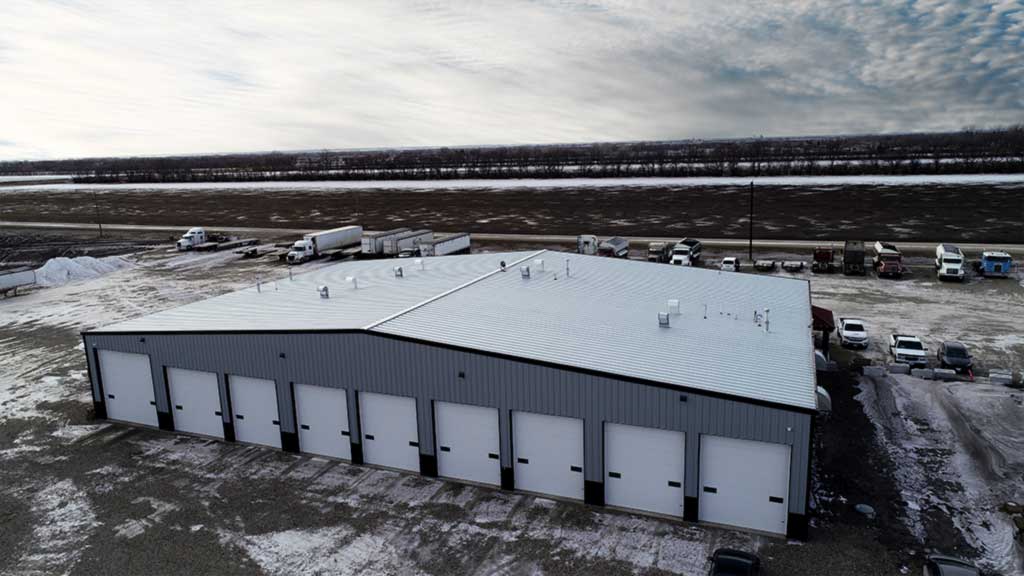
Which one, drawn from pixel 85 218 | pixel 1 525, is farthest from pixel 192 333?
pixel 85 218

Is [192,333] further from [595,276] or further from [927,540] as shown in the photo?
[927,540]

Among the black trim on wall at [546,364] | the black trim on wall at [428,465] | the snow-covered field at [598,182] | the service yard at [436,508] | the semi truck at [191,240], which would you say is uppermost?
the snow-covered field at [598,182]

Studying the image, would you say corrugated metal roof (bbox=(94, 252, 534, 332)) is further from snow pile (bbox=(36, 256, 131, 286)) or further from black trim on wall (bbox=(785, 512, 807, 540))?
snow pile (bbox=(36, 256, 131, 286))

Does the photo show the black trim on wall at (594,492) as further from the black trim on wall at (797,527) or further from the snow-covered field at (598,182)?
the snow-covered field at (598,182)

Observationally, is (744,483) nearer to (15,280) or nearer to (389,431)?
(389,431)

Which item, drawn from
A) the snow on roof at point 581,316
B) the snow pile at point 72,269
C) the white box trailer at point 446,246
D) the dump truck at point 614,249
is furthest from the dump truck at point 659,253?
the snow pile at point 72,269
